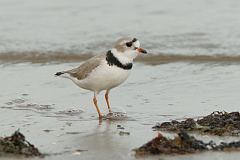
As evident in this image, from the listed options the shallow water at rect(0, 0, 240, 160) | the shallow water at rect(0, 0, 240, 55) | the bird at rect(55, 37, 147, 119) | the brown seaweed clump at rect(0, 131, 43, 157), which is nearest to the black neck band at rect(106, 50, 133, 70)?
the bird at rect(55, 37, 147, 119)

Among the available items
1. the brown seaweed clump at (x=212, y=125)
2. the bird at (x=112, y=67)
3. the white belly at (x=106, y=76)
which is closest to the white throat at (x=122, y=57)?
the bird at (x=112, y=67)

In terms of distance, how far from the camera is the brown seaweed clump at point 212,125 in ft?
20.1

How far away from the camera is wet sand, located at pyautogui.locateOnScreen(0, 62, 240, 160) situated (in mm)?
5844

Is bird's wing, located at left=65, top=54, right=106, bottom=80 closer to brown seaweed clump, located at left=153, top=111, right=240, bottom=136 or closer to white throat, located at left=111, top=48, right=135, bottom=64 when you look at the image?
white throat, located at left=111, top=48, right=135, bottom=64

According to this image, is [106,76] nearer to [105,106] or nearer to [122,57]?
[122,57]

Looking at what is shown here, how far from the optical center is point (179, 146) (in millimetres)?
5461

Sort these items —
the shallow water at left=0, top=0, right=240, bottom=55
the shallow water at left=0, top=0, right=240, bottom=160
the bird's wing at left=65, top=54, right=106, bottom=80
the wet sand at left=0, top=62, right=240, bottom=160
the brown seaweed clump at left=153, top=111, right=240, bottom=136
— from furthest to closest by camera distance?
the shallow water at left=0, top=0, right=240, bottom=55, the bird's wing at left=65, top=54, right=106, bottom=80, the shallow water at left=0, top=0, right=240, bottom=160, the brown seaweed clump at left=153, top=111, right=240, bottom=136, the wet sand at left=0, top=62, right=240, bottom=160

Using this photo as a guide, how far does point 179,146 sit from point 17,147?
137 centimetres

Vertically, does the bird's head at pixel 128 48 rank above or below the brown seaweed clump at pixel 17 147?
above

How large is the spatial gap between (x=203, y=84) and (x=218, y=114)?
2028 millimetres

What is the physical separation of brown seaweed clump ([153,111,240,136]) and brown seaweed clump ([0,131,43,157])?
1.45 m

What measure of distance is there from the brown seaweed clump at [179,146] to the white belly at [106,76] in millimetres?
1767

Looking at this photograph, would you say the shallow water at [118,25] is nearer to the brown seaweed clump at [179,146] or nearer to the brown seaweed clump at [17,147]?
the brown seaweed clump at [179,146]

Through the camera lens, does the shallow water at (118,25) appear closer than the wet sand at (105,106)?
No
